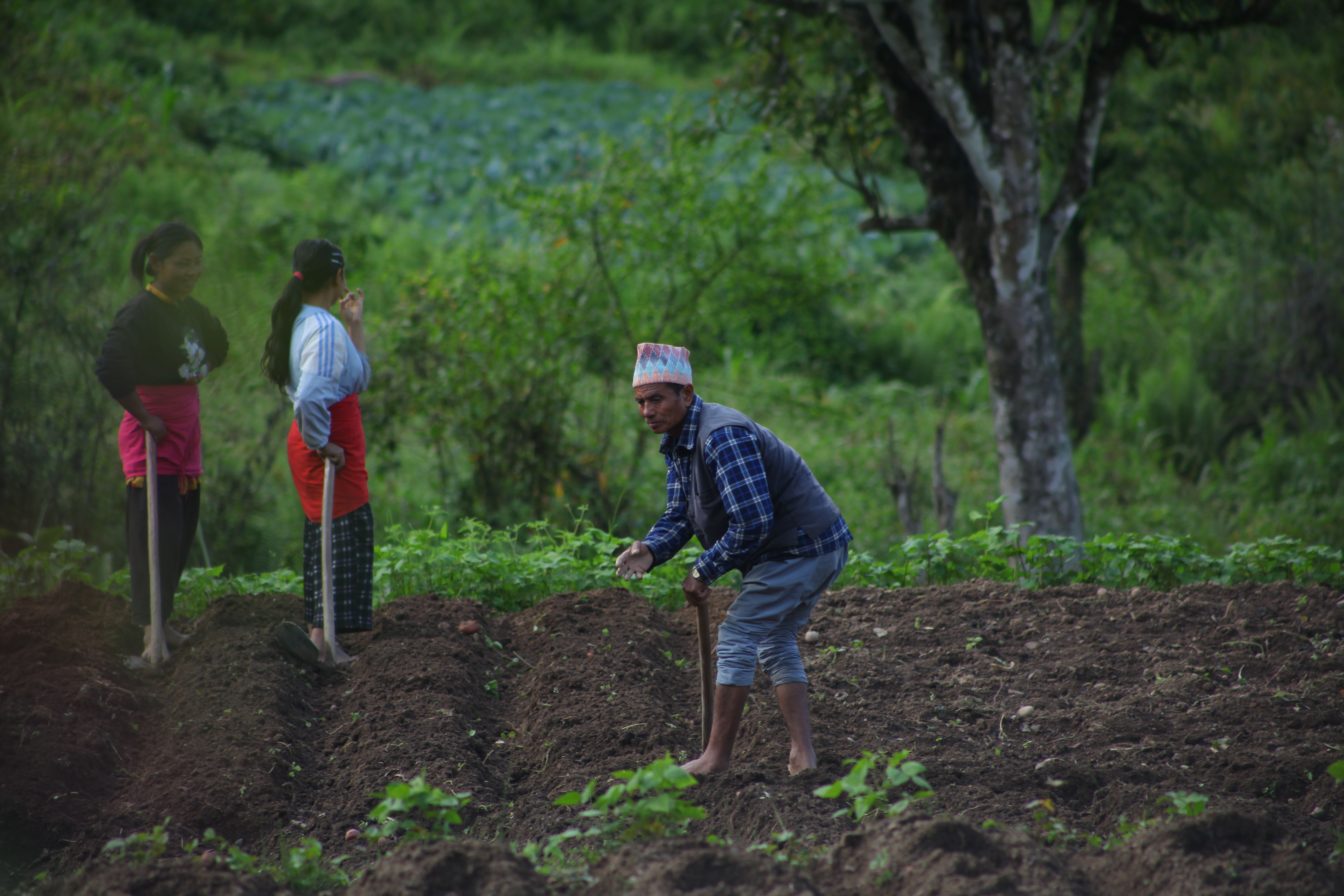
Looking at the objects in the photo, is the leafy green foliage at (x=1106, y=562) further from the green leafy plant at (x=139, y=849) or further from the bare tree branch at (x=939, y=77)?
the green leafy plant at (x=139, y=849)

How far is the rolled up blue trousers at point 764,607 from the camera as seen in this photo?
142 inches

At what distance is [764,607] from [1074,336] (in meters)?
8.82

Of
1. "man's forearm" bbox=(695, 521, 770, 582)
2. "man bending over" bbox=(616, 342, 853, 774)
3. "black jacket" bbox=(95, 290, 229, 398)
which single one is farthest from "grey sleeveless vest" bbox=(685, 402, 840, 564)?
"black jacket" bbox=(95, 290, 229, 398)

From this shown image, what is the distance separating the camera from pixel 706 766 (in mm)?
3674

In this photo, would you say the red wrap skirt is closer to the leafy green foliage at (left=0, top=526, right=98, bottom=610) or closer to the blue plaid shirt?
the leafy green foliage at (left=0, top=526, right=98, bottom=610)

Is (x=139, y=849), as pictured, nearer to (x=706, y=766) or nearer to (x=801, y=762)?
(x=706, y=766)

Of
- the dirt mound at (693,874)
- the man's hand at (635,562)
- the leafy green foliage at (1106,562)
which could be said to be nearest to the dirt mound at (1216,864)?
the dirt mound at (693,874)

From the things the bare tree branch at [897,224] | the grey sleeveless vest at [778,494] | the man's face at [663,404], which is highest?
the bare tree branch at [897,224]

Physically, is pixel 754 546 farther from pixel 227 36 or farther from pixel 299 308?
pixel 227 36

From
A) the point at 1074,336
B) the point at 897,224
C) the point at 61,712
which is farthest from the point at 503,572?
the point at 1074,336

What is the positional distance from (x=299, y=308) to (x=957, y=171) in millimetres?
4573

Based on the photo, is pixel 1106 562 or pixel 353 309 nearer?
pixel 353 309

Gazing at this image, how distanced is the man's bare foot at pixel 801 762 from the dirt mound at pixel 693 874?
0.81 meters

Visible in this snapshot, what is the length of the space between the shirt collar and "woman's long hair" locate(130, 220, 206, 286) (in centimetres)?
244
